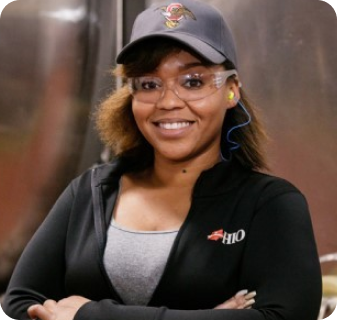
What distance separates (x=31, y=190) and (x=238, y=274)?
3.43ft

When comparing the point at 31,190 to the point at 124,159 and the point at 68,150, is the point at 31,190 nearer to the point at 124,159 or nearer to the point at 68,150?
the point at 68,150

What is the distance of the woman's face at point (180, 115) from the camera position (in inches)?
47.5

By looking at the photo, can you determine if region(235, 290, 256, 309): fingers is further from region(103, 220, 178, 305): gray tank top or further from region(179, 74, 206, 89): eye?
region(179, 74, 206, 89): eye

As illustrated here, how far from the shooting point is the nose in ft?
3.93

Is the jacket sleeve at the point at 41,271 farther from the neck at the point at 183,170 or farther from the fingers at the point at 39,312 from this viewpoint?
the neck at the point at 183,170

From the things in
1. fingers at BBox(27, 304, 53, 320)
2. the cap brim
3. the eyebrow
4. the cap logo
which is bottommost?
fingers at BBox(27, 304, 53, 320)

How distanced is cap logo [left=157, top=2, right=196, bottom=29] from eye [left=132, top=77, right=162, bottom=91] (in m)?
0.13

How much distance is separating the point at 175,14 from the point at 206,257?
1.81 ft

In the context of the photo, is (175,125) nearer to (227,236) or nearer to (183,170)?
(183,170)

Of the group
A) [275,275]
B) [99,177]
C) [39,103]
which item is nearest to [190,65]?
[99,177]

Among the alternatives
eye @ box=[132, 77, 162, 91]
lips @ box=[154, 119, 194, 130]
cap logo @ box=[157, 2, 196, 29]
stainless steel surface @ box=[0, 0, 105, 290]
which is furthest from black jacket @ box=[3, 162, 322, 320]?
stainless steel surface @ box=[0, 0, 105, 290]

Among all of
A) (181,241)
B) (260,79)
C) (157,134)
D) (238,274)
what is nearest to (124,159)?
(157,134)

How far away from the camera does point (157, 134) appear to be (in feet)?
4.12

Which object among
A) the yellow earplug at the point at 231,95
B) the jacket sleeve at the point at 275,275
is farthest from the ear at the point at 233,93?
the jacket sleeve at the point at 275,275
